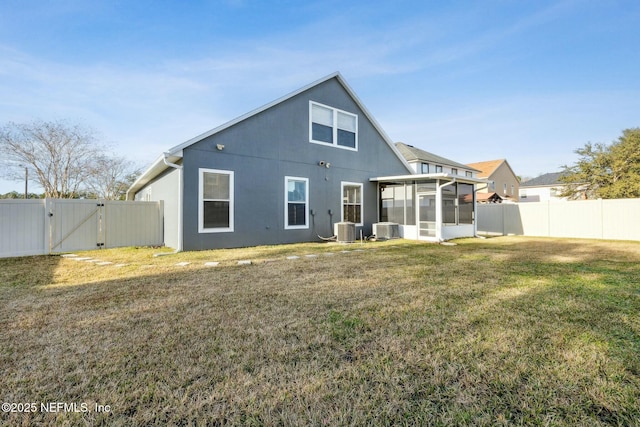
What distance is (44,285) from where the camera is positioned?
438 cm

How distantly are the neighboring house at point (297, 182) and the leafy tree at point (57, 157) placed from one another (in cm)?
1085

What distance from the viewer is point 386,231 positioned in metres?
11.0

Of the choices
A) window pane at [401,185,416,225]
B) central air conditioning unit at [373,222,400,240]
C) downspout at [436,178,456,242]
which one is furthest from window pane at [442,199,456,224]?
central air conditioning unit at [373,222,400,240]

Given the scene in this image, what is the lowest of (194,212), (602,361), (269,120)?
(602,361)

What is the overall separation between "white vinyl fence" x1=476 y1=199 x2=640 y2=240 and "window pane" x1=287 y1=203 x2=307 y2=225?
1024 centimetres

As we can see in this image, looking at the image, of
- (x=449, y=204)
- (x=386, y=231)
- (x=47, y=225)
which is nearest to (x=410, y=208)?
(x=386, y=231)

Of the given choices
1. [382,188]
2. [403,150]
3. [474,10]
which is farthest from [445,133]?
[474,10]

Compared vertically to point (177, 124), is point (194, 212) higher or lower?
lower

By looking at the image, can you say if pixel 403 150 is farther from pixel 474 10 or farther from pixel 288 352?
pixel 288 352

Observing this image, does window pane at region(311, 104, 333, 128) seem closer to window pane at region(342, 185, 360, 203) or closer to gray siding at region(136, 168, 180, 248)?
window pane at region(342, 185, 360, 203)

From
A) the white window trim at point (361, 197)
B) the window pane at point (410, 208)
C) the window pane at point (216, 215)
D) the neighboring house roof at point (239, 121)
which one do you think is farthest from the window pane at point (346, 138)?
the window pane at point (216, 215)

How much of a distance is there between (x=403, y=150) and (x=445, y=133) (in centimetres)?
510

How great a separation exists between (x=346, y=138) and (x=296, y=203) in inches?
140

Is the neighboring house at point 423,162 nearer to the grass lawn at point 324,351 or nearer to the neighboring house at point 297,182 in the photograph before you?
the neighboring house at point 297,182
